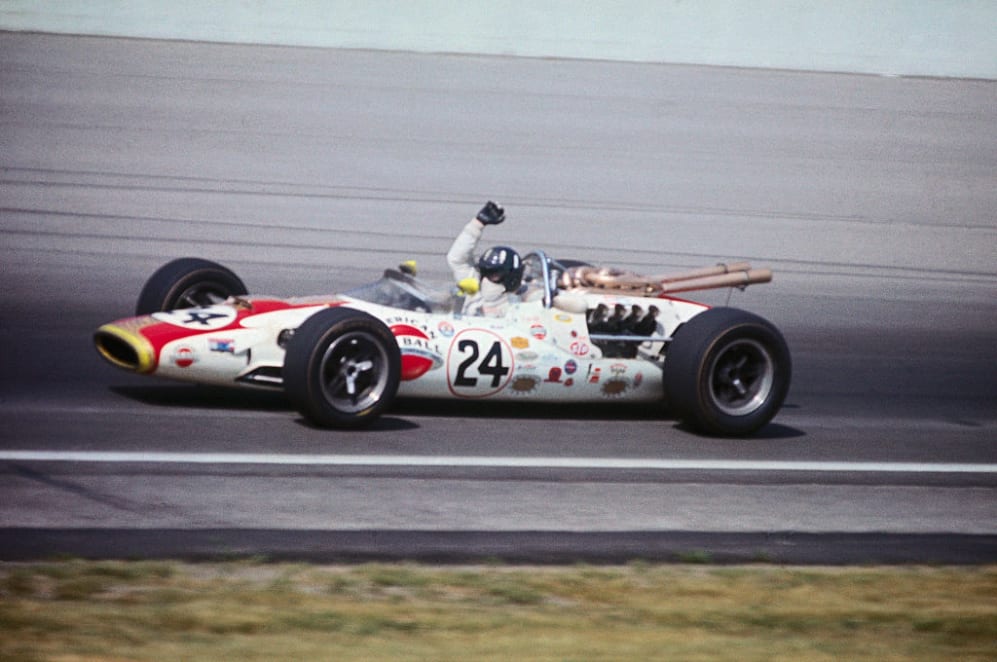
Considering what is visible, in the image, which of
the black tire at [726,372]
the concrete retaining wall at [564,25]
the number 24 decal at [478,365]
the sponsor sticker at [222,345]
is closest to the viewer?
the sponsor sticker at [222,345]

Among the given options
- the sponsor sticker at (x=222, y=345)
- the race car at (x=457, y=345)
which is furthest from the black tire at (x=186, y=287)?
the sponsor sticker at (x=222, y=345)

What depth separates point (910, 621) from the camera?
229 inches

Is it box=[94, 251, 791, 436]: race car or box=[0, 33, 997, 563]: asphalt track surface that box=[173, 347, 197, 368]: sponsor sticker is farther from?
box=[0, 33, 997, 563]: asphalt track surface

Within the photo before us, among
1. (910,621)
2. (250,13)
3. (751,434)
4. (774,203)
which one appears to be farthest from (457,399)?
(250,13)

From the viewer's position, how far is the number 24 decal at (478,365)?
9320 millimetres

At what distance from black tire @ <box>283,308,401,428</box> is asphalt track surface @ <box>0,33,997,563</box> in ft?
0.62

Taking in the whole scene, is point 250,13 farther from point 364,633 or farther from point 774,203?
point 364,633

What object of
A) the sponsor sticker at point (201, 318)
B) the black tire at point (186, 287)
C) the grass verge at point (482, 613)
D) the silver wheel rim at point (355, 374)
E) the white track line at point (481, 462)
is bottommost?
the grass verge at point (482, 613)

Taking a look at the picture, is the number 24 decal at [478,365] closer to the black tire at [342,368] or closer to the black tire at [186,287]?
the black tire at [342,368]

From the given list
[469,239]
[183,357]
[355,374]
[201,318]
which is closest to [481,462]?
[355,374]

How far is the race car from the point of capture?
8789mm

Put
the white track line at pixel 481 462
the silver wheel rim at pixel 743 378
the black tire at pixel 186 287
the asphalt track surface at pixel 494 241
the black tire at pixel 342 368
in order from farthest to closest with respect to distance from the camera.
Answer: the black tire at pixel 186 287, the silver wheel rim at pixel 743 378, the black tire at pixel 342 368, the white track line at pixel 481 462, the asphalt track surface at pixel 494 241

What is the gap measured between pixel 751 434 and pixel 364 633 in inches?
197

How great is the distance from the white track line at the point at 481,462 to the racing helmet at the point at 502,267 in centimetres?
162
